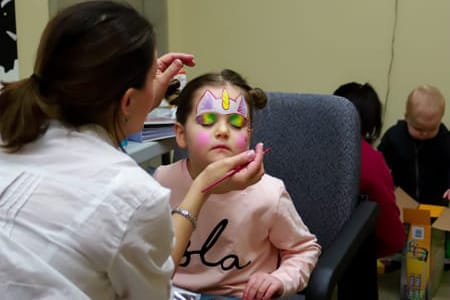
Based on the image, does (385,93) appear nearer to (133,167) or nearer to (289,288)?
(289,288)

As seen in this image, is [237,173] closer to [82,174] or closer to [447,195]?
[82,174]

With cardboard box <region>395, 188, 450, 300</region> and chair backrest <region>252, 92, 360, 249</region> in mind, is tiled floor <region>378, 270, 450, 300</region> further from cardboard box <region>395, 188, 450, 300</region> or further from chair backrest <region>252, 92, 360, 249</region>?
chair backrest <region>252, 92, 360, 249</region>

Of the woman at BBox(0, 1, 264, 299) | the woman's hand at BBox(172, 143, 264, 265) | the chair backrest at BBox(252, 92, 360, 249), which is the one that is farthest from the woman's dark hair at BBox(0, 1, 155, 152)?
the chair backrest at BBox(252, 92, 360, 249)

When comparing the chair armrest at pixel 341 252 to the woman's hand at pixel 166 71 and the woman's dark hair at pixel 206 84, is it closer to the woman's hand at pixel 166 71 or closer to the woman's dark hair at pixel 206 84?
the woman's dark hair at pixel 206 84

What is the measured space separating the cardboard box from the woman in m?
1.71

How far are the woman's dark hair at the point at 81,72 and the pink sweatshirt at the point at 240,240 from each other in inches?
18.5

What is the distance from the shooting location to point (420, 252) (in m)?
2.39

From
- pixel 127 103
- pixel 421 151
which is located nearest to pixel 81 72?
pixel 127 103

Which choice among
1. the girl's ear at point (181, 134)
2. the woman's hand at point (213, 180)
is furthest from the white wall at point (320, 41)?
the woman's hand at point (213, 180)

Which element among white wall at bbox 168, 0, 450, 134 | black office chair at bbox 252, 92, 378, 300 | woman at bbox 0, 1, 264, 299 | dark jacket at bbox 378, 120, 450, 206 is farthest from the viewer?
white wall at bbox 168, 0, 450, 134

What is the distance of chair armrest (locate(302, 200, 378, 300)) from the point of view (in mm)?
1157

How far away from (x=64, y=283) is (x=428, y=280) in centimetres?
189

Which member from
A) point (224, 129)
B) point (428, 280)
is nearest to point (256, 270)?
point (224, 129)

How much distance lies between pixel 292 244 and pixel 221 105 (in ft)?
1.12
